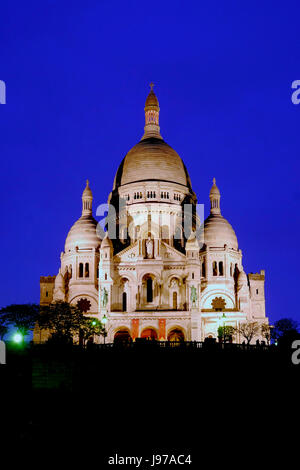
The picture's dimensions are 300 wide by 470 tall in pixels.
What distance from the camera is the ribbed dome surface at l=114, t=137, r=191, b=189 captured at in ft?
338

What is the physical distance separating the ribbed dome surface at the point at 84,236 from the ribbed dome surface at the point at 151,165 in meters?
9.34

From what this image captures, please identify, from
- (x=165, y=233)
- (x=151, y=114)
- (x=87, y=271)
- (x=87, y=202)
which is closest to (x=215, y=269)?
(x=165, y=233)

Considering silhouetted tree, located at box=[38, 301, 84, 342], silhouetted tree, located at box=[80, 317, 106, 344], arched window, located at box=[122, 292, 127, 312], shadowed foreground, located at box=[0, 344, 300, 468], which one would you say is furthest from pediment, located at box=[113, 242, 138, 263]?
shadowed foreground, located at box=[0, 344, 300, 468]

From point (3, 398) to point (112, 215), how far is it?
56.9m

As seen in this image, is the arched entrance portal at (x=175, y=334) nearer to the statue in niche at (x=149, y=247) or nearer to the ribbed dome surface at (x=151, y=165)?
the statue in niche at (x=149, y=247)

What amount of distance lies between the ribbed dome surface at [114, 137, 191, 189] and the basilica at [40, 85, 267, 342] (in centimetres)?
16

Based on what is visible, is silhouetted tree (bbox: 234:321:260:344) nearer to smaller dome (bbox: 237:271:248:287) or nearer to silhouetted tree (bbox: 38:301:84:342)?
smaller dome (bbox: 237:271:248:287)

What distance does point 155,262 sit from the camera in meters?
89.0

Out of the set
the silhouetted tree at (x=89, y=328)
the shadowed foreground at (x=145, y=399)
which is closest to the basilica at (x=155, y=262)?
the silhouetted tree at (x=89, y=328)

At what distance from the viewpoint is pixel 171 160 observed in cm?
10538

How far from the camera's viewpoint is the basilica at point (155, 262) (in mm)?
86438
